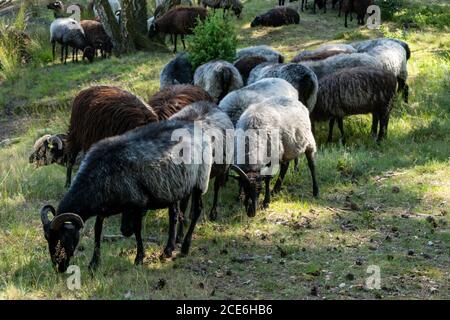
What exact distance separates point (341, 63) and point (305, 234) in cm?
536

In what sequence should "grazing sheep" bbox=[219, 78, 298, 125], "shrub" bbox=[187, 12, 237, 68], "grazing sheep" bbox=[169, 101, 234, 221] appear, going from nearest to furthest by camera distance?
"grazing sheep" bbox=[169, 101, 234, 221] → "grazing sheep" bbox=[219, 78, 298, 125] → "shrub" bbox=[187, 12, 237, 68]

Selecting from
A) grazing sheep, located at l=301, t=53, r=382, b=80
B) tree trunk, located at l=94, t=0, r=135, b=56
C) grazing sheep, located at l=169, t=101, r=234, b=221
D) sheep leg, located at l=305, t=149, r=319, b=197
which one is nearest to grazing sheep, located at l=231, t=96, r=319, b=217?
sheep leg, located at l=305, t=149, r=319, b=197

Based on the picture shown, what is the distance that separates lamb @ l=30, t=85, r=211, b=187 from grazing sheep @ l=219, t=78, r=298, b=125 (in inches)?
21.1

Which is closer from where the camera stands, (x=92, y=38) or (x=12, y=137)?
(x=12, y=137)

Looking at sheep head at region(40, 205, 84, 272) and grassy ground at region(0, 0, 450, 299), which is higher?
sheep head at region(40, 205, 84, 272)

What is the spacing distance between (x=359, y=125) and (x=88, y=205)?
23.4 ft

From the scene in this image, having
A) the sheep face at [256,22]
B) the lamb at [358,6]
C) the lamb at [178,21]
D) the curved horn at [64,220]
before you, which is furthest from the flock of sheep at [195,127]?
the sheep face at [256,22]

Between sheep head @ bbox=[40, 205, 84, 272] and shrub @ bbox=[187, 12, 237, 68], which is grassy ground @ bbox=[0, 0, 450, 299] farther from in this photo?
shrub @ bbox=[187, 12, 237, 68]

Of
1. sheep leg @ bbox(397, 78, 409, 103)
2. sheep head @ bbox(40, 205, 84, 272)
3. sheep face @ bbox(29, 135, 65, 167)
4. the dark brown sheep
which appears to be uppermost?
the dark brown sheep

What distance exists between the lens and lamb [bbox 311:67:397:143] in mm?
11195

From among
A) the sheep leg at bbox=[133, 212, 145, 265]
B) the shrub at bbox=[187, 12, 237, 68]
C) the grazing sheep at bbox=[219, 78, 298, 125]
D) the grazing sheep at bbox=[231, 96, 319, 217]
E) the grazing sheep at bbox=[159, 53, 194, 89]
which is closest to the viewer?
the sheep leg at bbox=[133, 212, 145, 265]
